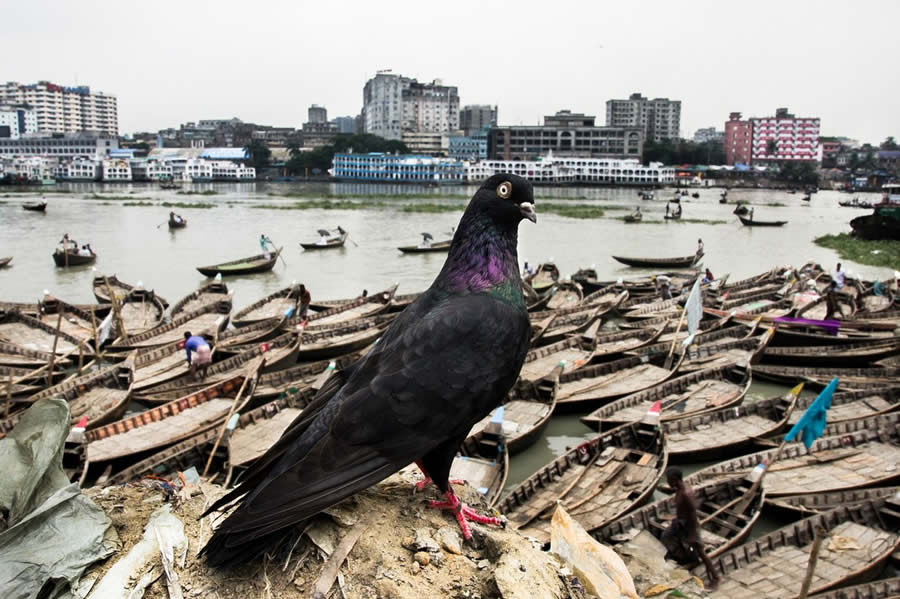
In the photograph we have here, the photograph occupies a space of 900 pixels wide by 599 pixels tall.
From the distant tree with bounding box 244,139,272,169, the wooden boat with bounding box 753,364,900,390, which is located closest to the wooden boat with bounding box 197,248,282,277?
the wooden boat with bounding box 753,364,900,390

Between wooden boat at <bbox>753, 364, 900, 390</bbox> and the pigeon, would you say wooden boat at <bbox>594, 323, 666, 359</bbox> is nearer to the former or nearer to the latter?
wooden boat at <bbox>753, 364, 900, 390</bbox>

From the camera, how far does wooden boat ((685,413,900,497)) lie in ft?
24.7

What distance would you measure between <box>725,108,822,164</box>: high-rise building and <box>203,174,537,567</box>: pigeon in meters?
141

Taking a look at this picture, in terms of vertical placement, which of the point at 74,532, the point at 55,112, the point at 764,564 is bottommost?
the point at 764,564

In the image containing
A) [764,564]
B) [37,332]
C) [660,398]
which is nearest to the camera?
[764,564]

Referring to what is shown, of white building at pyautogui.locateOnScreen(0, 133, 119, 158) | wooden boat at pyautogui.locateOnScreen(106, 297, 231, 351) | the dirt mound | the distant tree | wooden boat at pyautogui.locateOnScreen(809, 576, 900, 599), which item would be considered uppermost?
white building at pyautogui.locateOnScreen(0, 133, 119, 158)

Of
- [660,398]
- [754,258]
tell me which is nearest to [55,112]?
Answer: [754,258]

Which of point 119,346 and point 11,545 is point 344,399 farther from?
point 119,346

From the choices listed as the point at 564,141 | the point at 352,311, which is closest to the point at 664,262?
the point at 352,311

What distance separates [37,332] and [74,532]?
512 inches

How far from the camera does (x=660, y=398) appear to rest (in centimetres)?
1055

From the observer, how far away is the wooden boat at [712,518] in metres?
6.41

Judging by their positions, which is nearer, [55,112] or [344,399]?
[344,399]

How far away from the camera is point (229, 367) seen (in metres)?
11.8
